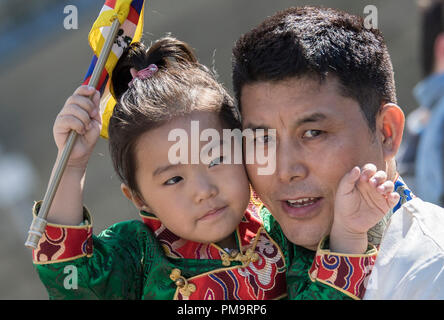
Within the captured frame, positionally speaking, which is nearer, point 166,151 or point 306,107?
point 306,107

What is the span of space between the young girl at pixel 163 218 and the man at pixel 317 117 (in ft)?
0.49

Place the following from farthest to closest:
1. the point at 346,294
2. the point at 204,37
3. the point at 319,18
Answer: the point at 204,37 → the point at 319,18 → the point at 346,294

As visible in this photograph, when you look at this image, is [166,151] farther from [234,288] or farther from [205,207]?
[234,288]

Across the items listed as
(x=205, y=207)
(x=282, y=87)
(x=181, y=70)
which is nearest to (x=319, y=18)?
(x=282, y=87)

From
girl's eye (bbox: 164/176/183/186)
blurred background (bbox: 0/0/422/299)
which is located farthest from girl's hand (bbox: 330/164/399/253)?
blurred background (bbox: 0/0/422/299)

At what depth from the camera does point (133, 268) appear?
9.43 ft

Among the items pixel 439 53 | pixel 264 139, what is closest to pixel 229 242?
pixel 264 139

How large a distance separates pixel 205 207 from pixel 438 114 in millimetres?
3025

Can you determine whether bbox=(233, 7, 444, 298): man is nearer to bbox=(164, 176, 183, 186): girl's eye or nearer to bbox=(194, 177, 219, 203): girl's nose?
bbox=(194, 177, 219, 203): girl's nose

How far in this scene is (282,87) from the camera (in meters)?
2.61

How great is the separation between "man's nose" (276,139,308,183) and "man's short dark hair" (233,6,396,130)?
0.24 metres

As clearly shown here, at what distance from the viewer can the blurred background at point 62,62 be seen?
9781 mm

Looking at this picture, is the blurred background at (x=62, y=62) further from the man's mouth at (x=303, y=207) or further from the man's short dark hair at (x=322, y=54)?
the man's mouth at (x=303, y=207)

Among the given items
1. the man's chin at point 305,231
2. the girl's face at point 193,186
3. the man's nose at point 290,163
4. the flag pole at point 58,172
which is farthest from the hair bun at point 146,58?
the man's chin at point 305,231
